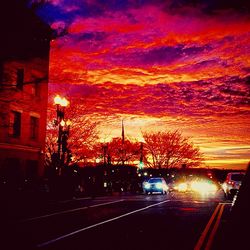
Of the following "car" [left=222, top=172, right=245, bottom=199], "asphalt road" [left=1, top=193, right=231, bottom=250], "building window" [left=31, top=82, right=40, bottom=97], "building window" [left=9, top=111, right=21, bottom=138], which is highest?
"building window" [left=31, top=82, right=40, bottom=97]

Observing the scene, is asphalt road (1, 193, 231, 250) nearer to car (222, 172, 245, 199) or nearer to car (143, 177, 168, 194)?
car (222, 172, 245, 199)

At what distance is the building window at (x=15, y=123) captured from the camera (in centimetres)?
2936


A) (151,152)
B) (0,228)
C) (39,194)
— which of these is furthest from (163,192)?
(151,152)

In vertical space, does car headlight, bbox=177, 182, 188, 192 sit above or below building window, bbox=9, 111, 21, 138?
below

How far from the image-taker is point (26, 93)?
3098cm

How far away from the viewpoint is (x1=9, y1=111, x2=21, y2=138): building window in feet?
96.3

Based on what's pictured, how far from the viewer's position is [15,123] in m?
30.0

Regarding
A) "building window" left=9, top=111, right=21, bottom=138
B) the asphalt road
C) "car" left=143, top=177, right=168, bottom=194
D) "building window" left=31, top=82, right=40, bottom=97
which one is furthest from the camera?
"car" left=143, top=177, right=168, bottom=194

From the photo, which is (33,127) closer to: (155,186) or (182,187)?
(155,186)

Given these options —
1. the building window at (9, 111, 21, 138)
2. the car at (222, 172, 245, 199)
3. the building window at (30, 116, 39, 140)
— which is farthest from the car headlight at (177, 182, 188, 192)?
the building window at (9, 111, 21, 138)

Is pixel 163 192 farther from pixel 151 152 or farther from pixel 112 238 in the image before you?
pixel 151 152

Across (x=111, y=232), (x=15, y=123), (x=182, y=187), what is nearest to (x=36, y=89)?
(x=15, y=123)

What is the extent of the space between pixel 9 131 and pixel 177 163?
2430 inches

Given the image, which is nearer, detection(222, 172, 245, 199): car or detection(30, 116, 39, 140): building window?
detection(222, 172, 245, 199): car
